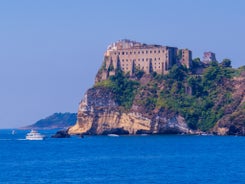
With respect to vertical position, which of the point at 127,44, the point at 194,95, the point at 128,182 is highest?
the point at 127,44

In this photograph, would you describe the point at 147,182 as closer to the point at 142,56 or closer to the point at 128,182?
the point at 128,182

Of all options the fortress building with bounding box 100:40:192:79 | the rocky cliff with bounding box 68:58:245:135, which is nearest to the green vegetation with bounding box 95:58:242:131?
the rocky cliff with bounding box 68:58:245:135

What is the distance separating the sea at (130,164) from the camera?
7025cm

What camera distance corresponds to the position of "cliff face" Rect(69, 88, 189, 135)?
15275 centimetres

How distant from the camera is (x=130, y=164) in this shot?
8506 centimetres

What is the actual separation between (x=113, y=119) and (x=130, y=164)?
71.2 m

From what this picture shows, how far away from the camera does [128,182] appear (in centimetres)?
6725

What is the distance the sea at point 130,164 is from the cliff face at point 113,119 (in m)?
28.0

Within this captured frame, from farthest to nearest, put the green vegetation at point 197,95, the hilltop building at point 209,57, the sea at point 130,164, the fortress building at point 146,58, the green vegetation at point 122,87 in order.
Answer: the hilltop building at point 209,57
the fortress building at point 146,58
the green vegetation at point 122,87
the green vegetation at point 197,95
the sea at point 130,164

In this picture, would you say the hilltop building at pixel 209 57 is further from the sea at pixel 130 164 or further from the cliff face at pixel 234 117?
the sea at pixel 130 164

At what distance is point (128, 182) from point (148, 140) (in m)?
68.4

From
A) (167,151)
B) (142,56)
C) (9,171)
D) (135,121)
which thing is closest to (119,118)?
(135,121)

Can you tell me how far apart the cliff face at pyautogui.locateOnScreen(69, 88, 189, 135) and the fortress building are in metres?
7.93

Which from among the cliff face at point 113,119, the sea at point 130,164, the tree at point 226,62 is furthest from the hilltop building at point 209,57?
the sea at point 130,164
